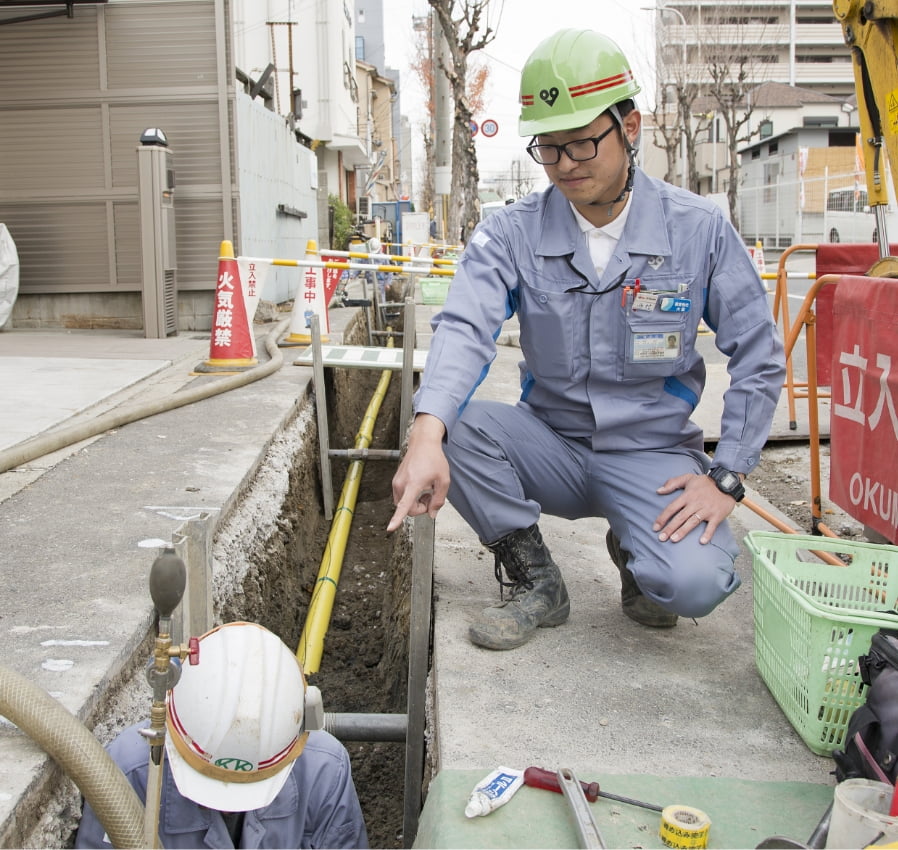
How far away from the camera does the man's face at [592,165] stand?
8.73 ft

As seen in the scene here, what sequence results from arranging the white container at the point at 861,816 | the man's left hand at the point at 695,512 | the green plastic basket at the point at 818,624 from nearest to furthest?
the white container at the point at 861,816 < the green plastic basket at the point at 818,624 < the man's left hand at the point at 695,512

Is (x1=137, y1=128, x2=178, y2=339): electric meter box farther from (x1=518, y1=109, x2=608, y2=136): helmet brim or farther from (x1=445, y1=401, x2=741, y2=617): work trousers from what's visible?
(x1=518, y1=109, x2=608, y2=136): helmet brim

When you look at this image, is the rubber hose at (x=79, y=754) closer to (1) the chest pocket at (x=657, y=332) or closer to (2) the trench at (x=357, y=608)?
(2) the trench at (x=357, y=608)

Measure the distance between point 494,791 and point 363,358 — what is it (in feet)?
15.1

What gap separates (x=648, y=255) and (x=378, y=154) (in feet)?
174

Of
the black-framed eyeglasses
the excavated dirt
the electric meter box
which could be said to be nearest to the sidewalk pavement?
the excavated dirt

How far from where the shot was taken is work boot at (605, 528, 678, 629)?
3.02 meters

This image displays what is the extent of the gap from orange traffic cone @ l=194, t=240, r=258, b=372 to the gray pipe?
14.4ft

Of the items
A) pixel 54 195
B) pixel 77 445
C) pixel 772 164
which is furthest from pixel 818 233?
pixel 77 445

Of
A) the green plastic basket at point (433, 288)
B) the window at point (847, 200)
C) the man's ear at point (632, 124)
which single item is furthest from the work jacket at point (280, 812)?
the window at point (847, 200)

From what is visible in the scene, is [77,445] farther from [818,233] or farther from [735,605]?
[818,233]

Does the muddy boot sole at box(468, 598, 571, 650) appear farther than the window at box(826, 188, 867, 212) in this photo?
No

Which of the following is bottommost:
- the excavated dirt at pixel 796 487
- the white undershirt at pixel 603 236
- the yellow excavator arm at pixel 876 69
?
the excavated dirt at pixel 796 487

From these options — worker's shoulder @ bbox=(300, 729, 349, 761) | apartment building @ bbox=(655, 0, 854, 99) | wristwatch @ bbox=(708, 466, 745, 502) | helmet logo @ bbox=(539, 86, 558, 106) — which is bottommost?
worker's shoulder @ bbox=(300, 729, 349, 761)
